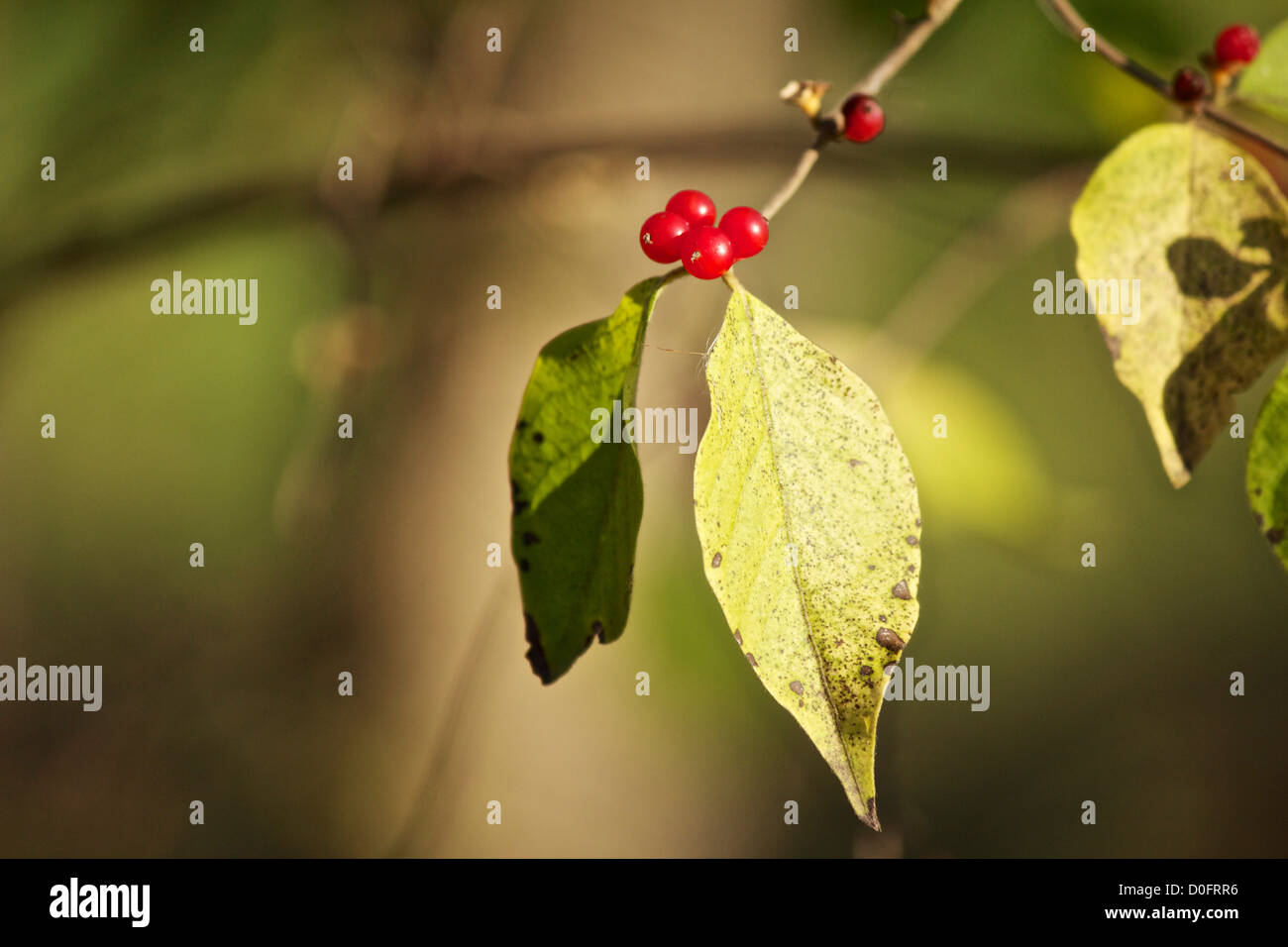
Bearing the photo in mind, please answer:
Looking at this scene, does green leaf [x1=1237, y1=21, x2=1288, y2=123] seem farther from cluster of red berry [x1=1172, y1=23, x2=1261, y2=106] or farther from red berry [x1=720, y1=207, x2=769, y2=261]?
red berry [x1=720, y1=207, x2=769, y2=261]

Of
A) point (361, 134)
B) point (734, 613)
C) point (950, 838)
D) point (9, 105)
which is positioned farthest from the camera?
point (950, 838)

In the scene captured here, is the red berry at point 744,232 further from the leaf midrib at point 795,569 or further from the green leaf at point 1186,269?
the green leaf at point 1186,269

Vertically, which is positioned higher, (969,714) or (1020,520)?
(1020,520)

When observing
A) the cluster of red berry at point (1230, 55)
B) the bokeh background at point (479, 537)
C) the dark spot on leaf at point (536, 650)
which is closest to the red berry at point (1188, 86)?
the cluster of red berry at point (1230, 55)

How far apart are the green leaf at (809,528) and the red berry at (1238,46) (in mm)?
459

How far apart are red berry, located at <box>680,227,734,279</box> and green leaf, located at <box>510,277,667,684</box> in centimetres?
2

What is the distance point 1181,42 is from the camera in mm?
1289

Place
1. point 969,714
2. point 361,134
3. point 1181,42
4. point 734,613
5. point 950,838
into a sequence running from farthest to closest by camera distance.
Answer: point 969,714
point 950,838
point 361,134
point 1181,42
point 734,613

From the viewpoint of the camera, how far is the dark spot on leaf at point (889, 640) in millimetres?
484

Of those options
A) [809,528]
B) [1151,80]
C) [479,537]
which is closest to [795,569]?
[809,528]

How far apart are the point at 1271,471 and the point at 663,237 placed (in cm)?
36

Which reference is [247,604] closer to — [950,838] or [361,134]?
[361,134]

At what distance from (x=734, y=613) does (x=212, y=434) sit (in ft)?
5.47
